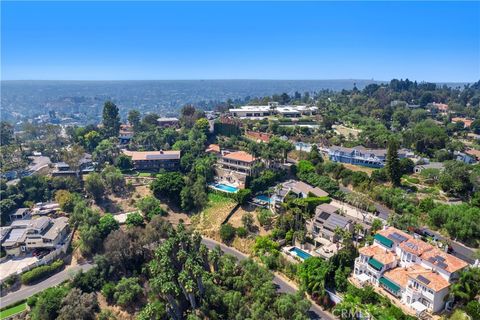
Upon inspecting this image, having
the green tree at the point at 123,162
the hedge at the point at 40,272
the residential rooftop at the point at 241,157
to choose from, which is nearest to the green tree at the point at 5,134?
the green tree at the point at 123,162

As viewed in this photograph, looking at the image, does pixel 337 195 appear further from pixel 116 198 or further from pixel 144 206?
pixel 116 198

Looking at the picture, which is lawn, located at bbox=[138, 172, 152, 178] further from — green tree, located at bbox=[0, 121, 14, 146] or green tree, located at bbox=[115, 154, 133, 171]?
green tree, located at bbox=[0, 121, 14, 146]

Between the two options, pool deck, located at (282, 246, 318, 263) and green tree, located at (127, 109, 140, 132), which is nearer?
pool deck, located at (282, 246, 318, 263)

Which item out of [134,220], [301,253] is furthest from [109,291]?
[301,253]

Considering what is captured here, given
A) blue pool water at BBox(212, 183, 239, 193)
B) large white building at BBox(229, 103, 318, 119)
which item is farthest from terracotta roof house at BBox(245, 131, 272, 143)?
blue pool water at BBox(212, 183, 239, 193)

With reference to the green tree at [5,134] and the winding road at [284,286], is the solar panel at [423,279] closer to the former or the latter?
the winding road at [284,286]

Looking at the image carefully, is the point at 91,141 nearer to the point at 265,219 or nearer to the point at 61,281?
the point at 61,281
